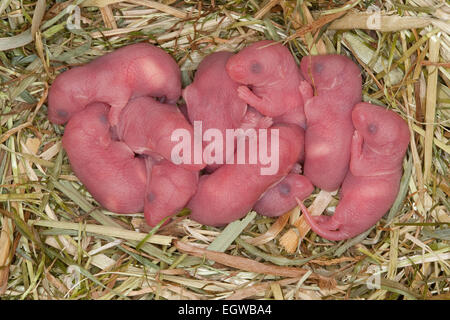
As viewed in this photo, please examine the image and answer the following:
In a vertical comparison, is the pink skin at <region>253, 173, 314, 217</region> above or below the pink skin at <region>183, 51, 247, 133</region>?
below

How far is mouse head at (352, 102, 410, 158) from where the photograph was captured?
7.29 ft

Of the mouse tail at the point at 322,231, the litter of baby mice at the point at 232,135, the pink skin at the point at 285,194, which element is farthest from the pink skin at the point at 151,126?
the mouse tail at the point at 322,231

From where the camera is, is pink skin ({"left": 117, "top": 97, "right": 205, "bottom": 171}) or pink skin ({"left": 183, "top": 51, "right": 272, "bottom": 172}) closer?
pink skin ({"left": 117, "top": 97, "right": 205, "bottom": 171})

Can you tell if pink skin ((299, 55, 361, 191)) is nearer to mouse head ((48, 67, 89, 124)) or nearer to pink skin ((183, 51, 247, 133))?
pink skin ((183, 51, 247, 133))

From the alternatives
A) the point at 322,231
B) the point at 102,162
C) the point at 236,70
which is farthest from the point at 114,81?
the point at 322,231

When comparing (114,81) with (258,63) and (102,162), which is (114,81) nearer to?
(102,162)

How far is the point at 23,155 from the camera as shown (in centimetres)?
233

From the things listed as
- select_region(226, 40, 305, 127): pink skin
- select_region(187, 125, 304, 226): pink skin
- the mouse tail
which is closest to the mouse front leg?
select_region(226, 40, 305, 127): pink skin

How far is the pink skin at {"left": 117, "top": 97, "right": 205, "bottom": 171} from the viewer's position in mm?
2172

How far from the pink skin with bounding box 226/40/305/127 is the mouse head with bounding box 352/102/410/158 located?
26 cm

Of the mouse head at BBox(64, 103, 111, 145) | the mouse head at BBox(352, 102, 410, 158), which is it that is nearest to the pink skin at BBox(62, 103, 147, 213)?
the mouse head at BBox(64, 103, 111, 145)

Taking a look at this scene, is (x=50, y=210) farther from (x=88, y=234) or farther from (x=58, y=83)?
(x=58, y=83)

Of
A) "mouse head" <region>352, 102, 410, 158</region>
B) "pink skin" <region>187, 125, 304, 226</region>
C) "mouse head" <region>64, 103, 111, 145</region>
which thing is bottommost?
"pink skin" <region>187, 125, 304, 226</region>

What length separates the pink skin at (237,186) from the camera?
221 centimetres
